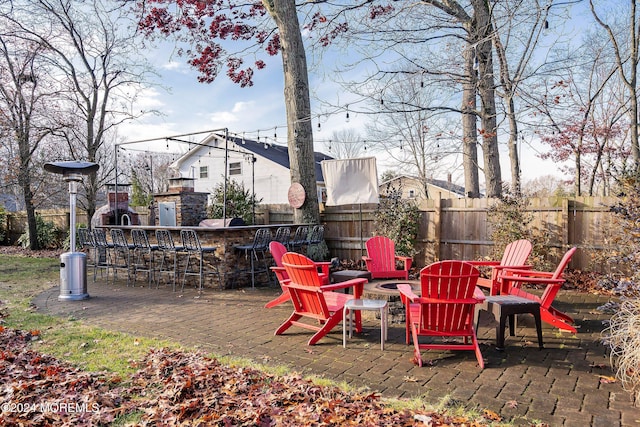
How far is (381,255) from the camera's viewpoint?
6.09m

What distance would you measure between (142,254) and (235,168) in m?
12.2

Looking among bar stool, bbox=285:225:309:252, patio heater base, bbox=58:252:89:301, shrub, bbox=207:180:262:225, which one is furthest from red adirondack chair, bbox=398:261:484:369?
shrub, bbox=207:180:262:225

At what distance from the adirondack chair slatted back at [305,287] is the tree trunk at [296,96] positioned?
4699 millimetres

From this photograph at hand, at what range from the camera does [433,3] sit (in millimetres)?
9047

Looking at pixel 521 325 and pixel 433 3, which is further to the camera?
pixel 433 3

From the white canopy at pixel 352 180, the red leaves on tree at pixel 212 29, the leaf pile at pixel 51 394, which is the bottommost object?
the leaf pile at pixel 51 394

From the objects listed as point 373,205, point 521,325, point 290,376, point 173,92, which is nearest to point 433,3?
point 373,205

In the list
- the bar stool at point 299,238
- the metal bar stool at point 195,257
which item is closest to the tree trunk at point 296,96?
the bar stool at point 299,238

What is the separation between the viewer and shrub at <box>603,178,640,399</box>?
113 inches

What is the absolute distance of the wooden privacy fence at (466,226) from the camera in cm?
705

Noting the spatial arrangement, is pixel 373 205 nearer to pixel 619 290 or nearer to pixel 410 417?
Result: pixel 619 290

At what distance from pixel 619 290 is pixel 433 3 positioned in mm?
7646

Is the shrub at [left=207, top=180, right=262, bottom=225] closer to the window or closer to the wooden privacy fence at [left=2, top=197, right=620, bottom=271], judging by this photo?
the wooden privacy fence at [left=2, top=197, right=620, bottom=271]

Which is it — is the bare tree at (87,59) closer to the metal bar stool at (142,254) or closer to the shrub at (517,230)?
the metal bar stool at (142,254)
